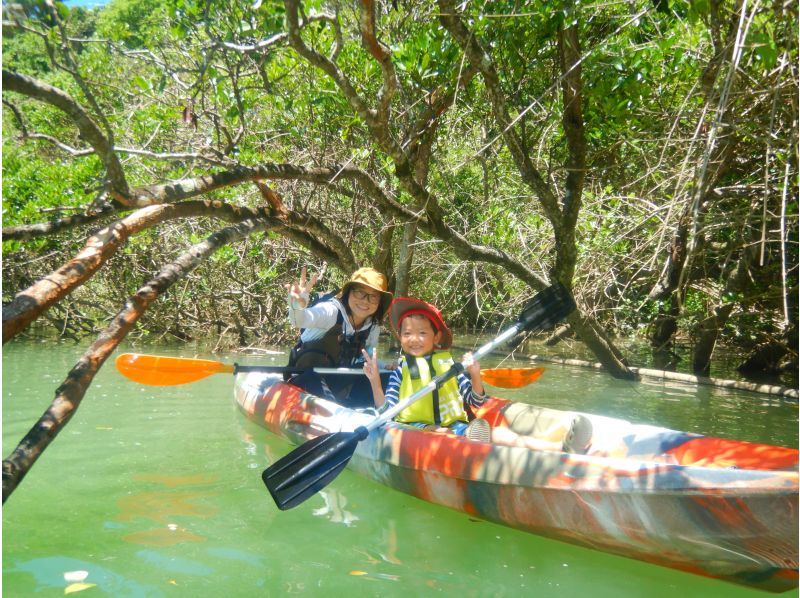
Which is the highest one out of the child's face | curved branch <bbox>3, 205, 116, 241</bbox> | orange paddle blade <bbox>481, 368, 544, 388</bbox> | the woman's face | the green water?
curved branch <bbox>3, 205, 116, 241</bbox>

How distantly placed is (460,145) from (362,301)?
4.11 m

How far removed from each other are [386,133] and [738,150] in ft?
9.17

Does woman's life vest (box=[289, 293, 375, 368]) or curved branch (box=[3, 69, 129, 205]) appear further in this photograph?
woman's life vest (box=[289, 293, 375, 368])

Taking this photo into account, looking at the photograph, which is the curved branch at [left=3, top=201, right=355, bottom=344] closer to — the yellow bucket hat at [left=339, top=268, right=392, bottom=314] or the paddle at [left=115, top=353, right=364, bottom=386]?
the yellow bucket hat at [left=339, top=268, right=392, bottom=314]

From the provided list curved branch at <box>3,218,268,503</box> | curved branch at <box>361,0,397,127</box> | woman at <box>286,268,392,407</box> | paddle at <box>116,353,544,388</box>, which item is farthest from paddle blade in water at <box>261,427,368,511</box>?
curved branch at <box>361,0,397,127</box>

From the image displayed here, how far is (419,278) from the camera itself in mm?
11062

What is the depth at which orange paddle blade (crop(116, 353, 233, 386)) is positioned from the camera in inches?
207

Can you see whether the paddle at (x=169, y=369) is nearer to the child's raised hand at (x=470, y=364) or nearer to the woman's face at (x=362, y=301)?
the woman's face at (x=362, y=301)

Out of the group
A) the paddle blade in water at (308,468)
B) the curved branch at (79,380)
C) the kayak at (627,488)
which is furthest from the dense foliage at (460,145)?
the paddle blade in water at (308,468)

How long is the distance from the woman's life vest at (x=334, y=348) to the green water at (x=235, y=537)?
658 millimetres

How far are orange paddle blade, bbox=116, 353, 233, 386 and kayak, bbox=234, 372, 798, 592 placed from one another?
1.43 m

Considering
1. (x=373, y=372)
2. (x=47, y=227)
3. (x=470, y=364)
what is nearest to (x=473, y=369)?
(x=470, y=364)

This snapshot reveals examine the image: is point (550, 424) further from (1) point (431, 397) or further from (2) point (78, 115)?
(2) point (78, 115)

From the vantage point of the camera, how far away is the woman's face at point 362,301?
512cm
